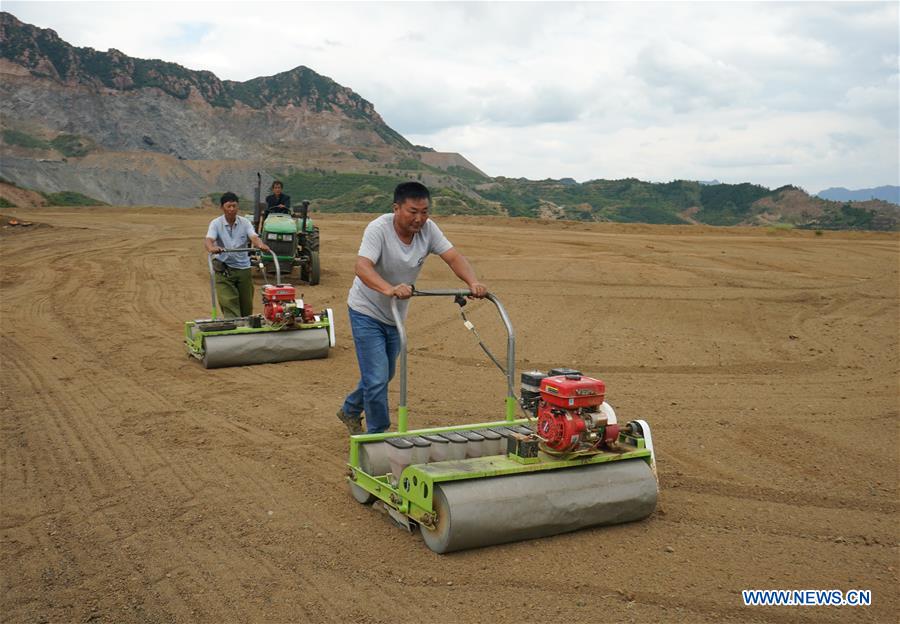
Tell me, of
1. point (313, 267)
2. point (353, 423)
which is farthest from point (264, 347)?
point (313, 267)

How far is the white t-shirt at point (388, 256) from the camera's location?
19.0ft

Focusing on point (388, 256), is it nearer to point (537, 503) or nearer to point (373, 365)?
point (373, 365)

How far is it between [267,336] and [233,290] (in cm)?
116

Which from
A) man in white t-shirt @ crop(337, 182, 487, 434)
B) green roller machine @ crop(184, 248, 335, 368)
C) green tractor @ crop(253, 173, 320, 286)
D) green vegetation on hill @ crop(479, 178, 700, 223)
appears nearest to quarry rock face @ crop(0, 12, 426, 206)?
green vegetation on hill @ crop(479, 178, 700, 223)

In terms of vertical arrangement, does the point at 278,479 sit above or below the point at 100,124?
below

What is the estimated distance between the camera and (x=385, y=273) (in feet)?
19.5

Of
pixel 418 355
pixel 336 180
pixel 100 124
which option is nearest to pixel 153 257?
pixel 418 355

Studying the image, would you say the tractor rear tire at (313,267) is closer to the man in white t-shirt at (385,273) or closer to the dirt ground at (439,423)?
the dirt ground at (439,423)

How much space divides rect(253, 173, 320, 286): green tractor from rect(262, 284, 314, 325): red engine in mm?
6851

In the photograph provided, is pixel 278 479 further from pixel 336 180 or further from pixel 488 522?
pixel 336 180

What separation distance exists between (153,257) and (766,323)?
15.9 metres

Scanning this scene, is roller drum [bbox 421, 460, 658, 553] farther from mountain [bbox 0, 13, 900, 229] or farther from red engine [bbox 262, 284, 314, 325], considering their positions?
mountain [bbox 0, 13, 900, 229]

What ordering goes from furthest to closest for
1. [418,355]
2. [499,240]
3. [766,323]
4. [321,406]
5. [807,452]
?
[499,240] → [766,323] → [418,355] → [321,406] → [807,452]

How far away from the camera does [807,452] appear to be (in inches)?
271
